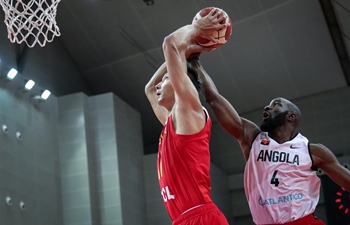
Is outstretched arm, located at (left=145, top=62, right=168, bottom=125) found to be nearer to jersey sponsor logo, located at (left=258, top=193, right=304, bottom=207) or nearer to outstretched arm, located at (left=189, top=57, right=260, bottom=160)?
outstretched arm, located at (left=189, top=57, right=260, bottom=160)

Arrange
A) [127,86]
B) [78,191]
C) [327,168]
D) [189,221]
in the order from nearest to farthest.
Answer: [189,221] → [327,168] → [78,191] → [127,86]

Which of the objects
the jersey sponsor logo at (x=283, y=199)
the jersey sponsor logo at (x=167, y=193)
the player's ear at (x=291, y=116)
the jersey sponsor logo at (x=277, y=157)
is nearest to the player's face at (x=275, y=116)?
the player's ear at (x=291, y=116)

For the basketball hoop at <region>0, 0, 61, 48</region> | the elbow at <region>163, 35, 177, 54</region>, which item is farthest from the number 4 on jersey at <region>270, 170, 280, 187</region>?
the basketball hoop at <region>0, 0, 61, 48</region>

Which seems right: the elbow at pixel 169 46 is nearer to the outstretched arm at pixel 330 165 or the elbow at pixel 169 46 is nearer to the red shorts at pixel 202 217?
the red shorts at pixel 202 217

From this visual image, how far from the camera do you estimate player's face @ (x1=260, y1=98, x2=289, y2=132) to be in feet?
20.1

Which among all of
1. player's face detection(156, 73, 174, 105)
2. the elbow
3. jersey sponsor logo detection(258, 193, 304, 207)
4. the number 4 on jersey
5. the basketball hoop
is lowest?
jersey sponsor logo detection(258, 193, 304, 207)

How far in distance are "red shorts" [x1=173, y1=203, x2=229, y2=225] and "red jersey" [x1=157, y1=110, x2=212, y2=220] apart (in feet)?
0.11

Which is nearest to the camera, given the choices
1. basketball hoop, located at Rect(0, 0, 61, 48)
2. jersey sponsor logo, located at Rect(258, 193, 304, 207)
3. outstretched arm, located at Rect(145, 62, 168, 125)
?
outstretched arm, located at Rect(145, 62, 168, 125)

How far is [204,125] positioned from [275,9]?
1038 centimetres

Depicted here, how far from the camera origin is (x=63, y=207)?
14.3 m

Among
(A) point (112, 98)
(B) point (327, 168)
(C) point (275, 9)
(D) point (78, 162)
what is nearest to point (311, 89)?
(C) point (275, 9)

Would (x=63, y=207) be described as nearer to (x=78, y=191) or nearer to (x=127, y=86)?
(x=78, y=191)

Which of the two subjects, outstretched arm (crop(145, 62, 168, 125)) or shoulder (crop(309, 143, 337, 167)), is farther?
shoulder (crop(309, 143, 337, 167))

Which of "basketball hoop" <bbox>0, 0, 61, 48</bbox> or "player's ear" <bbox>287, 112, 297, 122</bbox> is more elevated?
"basketball hoop" <bbox>0, 0, 61, 48</bbox>
